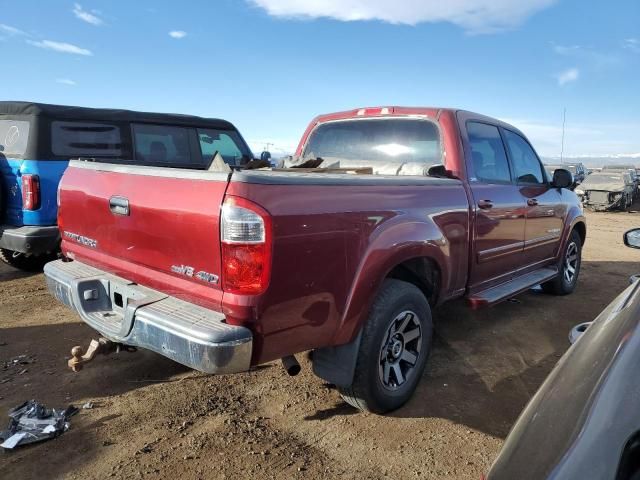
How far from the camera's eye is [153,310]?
2.40 meters

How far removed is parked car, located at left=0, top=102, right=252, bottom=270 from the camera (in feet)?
17.5

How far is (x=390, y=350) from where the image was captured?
3043 mm

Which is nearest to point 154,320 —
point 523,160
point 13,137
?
point 523,160

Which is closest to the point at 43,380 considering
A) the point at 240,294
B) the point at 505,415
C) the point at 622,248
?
the point at 240,294

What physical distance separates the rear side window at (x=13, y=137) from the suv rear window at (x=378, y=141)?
134 inches

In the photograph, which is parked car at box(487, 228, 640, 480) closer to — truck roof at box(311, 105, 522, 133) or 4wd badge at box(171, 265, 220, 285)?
4wd badge at box(171, 265, 220, 285)

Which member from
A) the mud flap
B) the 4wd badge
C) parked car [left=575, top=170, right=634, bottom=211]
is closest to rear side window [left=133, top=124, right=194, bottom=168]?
the 4wd badge

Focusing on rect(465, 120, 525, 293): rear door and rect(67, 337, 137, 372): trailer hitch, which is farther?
rect(465, 120, 525, 293): rear door

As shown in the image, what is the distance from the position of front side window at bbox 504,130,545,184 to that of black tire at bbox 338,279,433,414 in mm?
2209

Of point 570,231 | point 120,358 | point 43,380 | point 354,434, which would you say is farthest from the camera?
point 570,231

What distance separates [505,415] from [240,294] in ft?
6.74

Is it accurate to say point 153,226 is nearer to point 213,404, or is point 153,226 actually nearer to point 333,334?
point 333,334

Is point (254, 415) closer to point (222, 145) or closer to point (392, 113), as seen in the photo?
point (392, 113)

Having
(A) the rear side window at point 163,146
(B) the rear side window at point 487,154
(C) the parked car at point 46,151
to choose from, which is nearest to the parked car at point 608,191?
(B) the rear side window at point 487,154
